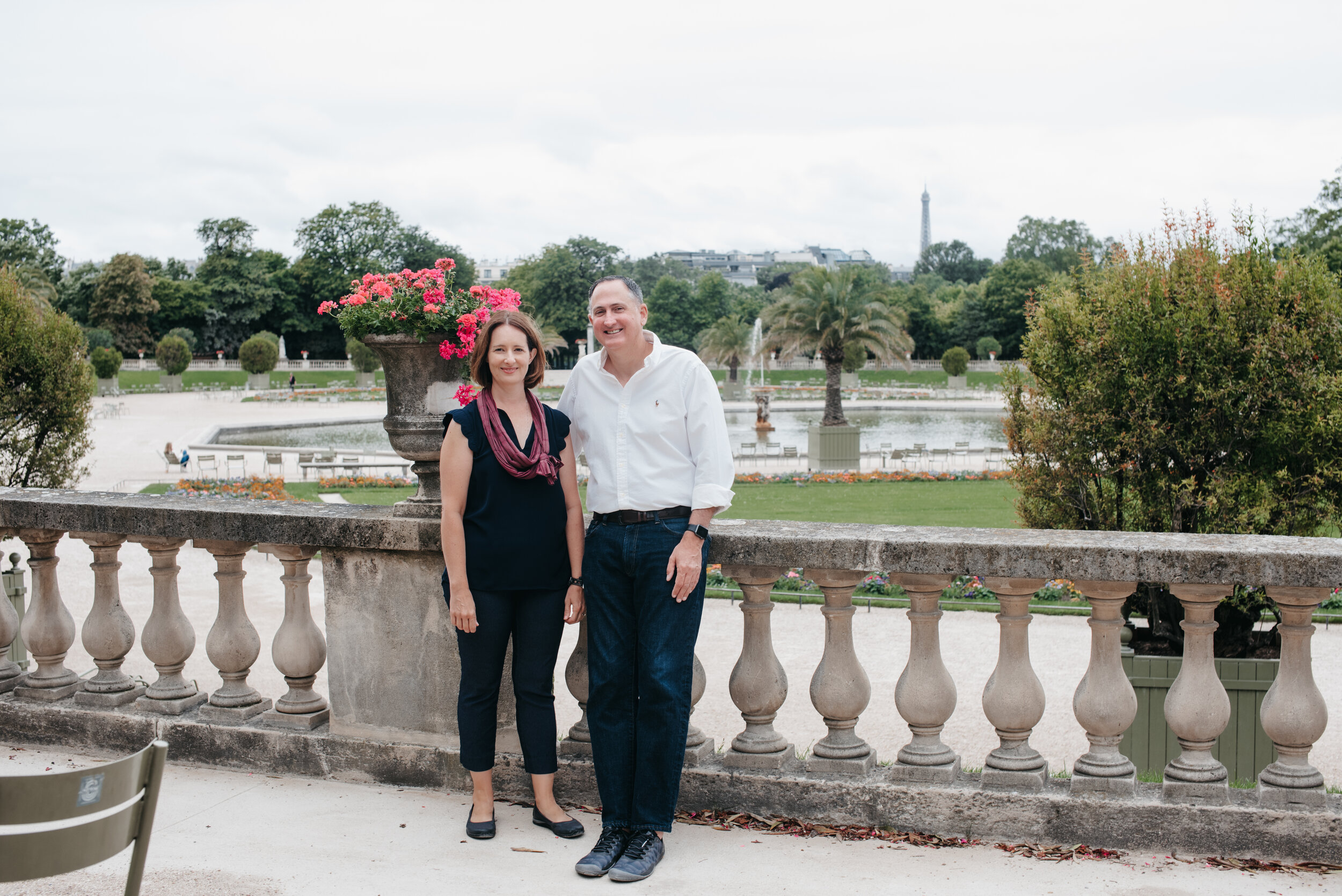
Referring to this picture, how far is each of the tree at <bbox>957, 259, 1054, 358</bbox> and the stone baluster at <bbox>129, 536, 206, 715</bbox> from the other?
79361 millimetres

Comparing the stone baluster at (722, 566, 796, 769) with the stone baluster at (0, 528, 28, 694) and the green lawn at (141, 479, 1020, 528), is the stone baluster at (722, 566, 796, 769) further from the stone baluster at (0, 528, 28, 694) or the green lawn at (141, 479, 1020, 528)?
the green lawn at (141, 479, 1020, 528)

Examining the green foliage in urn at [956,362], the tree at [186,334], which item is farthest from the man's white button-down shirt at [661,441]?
the tree at [186,334]

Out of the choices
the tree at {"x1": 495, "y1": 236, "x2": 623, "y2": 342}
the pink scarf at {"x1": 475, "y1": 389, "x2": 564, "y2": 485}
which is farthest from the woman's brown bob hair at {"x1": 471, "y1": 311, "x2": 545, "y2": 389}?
the tree at {"x1": 495, "y1": 236, "x2": 623, "y2": 342}

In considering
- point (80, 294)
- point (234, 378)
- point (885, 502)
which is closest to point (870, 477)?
point (885, 502)

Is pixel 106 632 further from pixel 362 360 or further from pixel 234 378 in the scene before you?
pixel 234 378

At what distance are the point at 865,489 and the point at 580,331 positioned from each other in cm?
7192

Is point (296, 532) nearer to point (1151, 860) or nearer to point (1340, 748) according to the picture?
point (1151, 860)

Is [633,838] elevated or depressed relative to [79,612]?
elevated

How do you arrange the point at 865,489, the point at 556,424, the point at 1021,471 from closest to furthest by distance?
1. the point at 556,424
2. the point at 1021,471
3. the point at 865,489

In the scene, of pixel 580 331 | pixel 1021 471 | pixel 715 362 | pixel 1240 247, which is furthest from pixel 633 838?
pixel 580 331

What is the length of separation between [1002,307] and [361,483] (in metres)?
67.7

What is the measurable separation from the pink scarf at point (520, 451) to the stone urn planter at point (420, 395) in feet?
2.35

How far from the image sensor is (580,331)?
302 feet

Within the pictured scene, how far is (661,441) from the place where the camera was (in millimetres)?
3504
